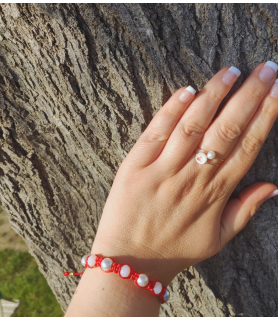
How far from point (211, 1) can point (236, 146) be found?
2.06 feet

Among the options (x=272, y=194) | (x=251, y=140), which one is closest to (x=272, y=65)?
(x=251, y=140)

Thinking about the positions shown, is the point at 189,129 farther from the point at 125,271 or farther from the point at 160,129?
the point at 125,271

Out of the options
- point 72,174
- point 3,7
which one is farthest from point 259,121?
point 3,7

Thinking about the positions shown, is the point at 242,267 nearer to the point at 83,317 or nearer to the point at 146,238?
A: the point at 146,238

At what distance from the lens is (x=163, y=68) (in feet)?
3.78

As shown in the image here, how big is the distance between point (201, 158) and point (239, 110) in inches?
10.3

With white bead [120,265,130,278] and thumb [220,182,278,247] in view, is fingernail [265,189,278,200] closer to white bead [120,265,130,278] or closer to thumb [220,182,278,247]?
thumb [220,182,278,247]

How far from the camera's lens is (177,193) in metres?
1.24

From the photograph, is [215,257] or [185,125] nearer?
[185,125]

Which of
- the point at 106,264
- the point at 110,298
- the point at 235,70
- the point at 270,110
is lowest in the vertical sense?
the point at 110,298

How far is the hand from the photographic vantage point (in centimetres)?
112

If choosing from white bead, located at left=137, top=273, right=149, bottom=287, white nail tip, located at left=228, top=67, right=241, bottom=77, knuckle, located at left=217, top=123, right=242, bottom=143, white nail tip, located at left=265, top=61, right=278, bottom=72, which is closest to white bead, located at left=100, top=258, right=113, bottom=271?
white bead, located at left=137, top=273, right=149, bottom=287

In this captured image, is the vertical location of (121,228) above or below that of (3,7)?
below

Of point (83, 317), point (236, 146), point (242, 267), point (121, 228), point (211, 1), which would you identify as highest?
point (211, 1)
